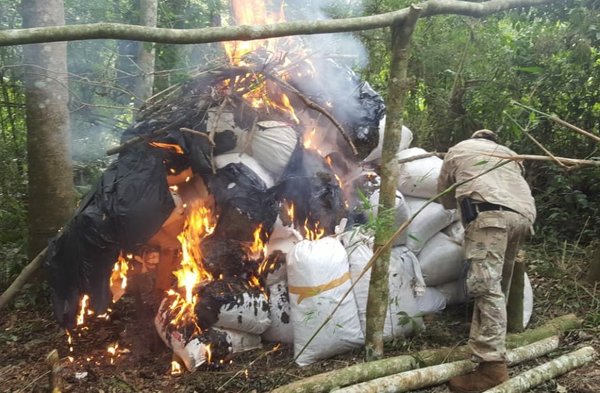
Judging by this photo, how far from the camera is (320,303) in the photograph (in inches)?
127

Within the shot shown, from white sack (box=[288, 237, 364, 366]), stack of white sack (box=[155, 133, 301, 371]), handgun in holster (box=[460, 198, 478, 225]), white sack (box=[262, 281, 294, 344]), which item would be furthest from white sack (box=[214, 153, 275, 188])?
handgun in holster (box=[460, 198, 478, 225])

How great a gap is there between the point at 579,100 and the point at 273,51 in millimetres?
3280

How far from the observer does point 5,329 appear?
3.92 metres

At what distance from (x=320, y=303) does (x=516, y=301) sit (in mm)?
1412

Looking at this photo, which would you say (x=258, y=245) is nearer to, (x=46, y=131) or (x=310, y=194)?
(x=310, y=194)

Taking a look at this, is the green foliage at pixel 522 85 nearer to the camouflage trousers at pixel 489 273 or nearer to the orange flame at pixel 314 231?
the camouflage trousers at pixel 489 273

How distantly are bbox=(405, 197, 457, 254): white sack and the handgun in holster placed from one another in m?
0.55

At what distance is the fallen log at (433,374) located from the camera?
107 inches

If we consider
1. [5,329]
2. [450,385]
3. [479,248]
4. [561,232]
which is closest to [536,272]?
[561,232]

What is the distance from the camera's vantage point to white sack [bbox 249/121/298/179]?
12.2 ft

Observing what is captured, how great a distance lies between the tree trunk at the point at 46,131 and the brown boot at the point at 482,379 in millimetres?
3209

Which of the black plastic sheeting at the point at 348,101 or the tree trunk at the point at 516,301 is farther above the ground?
the black plastic sheeting at the point at 348,101

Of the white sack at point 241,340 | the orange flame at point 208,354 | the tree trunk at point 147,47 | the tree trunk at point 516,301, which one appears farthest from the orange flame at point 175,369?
the tree trunk at point 147,47

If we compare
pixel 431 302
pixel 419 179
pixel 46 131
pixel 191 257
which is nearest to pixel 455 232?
pixel 419 179
